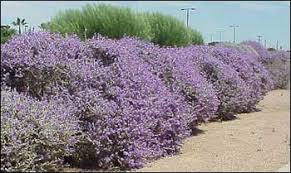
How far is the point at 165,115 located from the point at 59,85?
155 centimetres

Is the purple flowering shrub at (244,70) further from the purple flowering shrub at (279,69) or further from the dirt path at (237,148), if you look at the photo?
the purple flowering shrub at (279,69)

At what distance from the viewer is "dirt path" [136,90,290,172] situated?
24.4 ft

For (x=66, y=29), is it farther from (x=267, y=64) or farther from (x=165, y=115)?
(x=267, y=64)

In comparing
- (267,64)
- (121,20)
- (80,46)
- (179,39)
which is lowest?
(267,64)

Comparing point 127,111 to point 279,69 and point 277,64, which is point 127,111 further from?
point 277,64

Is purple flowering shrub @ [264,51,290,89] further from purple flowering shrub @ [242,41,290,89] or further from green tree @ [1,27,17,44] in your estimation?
green tree @ [1,27,17,44]

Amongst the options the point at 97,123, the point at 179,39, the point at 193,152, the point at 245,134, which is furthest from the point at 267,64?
the point at 97,123

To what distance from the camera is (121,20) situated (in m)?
16.4

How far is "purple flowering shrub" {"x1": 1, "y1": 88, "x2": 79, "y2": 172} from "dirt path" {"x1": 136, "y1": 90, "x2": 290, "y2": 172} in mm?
1049

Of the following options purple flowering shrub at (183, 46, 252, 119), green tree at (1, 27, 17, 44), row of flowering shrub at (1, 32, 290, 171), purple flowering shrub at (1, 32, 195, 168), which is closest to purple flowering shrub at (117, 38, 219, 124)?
row of flowering shrub at (1, 32, 290, 171)

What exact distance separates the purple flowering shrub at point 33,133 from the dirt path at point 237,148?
3.44 feet

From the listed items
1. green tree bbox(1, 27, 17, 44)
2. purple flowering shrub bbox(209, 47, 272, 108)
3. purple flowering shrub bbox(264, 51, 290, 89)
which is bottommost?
purple flowering shrub bbox(264, 51, 290, 89)

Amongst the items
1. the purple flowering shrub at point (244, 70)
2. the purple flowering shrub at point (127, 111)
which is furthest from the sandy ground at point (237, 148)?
the purple flowering shrub at point (244, 70)

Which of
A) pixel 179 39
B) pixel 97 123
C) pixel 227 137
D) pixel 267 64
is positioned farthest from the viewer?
pixel 267 64
